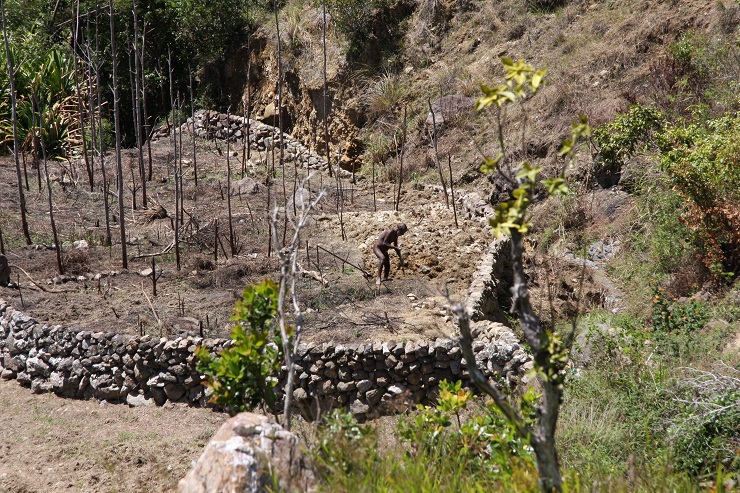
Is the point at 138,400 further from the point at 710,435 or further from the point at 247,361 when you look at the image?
the point at 710,435

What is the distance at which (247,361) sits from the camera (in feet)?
13.1

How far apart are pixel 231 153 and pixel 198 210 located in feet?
16.9

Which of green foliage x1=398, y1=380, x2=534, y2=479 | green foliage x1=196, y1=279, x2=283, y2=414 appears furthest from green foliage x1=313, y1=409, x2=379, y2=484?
green foliage x1=196, y1=279, x2=283, y2=414

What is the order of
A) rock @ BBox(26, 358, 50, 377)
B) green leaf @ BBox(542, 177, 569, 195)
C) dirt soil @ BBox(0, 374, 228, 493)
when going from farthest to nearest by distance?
1. rock @ BBox(26, 358, 50, 377)
2. dirt soil @ BBox(0, 374, 228, 493)
3. green leaf @ BBox(542, 177, 569, 195)

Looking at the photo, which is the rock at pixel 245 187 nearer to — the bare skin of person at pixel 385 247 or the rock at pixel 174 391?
the bare skin of person at pixel 385 247

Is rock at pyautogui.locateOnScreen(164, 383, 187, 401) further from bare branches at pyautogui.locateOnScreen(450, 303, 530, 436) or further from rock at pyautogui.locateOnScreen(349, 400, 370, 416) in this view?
bare branches at pyautogui.locateOnScreen(450, 303, 530, 436)

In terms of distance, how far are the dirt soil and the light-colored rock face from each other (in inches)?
110

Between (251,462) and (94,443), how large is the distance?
411 centimetres

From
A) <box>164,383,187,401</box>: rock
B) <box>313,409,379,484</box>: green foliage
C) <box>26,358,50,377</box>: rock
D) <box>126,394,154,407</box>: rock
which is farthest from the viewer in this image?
<box>26,358,50,377</box>: rock

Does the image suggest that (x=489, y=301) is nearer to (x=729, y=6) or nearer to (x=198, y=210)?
(x=198, y=210)

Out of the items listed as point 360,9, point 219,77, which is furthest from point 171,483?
point 219,77

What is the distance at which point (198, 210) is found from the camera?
1270 cm

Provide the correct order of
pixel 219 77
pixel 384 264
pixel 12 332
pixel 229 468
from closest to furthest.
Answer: pixel 229 468
pixel 12 332
pixel 384 264
pixel 219 77

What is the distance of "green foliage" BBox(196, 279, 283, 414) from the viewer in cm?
396
